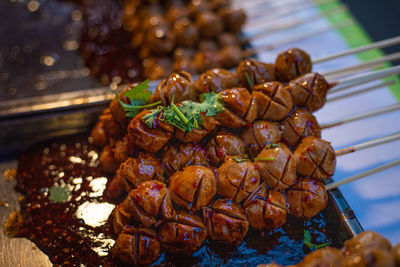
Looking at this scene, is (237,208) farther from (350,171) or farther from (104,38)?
(104,38)

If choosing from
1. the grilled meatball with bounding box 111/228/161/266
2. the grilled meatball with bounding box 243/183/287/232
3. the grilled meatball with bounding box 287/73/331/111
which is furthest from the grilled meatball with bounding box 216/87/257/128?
the grilled meatball with bounding box 111/228/161/266

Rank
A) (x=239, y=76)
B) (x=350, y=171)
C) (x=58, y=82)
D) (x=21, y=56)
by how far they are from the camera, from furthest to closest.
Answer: (x=21, y=56) < (x=58, y=82) < (x=350, y=171) < (x=239, y=76)

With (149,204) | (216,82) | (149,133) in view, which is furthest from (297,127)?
(149,204)

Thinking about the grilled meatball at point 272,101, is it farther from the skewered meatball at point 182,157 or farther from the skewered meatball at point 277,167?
the skewered meatball at point 182,157

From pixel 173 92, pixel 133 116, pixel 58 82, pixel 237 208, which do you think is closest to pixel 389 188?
pixel 237 208

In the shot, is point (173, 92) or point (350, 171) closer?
point (173, 92)

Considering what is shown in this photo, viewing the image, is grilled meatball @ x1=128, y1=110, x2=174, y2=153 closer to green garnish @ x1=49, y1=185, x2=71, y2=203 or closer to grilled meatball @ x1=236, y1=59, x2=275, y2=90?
grilled meatball @ x1=236, y1=59, x2=275, y2=90
